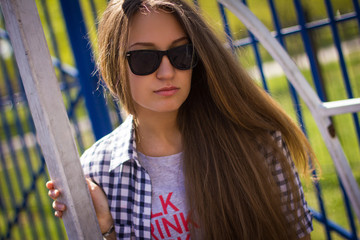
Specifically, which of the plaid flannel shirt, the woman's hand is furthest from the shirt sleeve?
the woman's hand

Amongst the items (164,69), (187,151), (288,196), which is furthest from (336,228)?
(164,69)

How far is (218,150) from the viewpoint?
1717mm

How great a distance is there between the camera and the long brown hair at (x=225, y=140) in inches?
62.2

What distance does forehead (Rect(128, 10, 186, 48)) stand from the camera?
1530mm

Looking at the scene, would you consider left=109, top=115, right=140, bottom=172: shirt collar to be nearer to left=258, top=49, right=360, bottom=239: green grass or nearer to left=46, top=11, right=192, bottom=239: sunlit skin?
left=46, top=11, right=192, bottom=239: sunlit skin

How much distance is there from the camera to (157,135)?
180 centimetres

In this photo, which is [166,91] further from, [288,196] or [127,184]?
[288,196]

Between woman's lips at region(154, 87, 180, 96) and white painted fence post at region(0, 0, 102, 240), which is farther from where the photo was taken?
woman's lips at region(154, 87, 180, 96)

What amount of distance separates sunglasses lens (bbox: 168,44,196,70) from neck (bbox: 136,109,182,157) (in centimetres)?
34

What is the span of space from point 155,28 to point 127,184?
2.40 ft

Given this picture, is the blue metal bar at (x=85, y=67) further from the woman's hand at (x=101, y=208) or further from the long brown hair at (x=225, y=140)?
the woman's hand at (x=101, y=208)

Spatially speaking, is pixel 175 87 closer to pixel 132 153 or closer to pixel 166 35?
pixel 166 35

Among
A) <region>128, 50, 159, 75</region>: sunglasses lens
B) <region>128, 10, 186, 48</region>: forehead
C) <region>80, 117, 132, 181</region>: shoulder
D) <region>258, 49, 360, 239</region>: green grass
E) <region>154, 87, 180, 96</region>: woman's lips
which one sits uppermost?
<region>128, 10, 186, 48</region>: forehead

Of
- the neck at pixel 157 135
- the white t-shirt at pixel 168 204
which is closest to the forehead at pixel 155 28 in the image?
the neck at pixel 157 135
